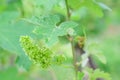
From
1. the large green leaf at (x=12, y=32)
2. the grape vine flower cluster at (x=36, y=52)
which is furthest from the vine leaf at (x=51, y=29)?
the large green leaf at (x=12, y=32)

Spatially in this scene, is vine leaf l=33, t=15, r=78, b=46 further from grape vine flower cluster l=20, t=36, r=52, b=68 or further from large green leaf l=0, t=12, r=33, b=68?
large green leaf l=0, t=12, r=33, b=68

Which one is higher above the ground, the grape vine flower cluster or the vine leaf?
the vine leaf

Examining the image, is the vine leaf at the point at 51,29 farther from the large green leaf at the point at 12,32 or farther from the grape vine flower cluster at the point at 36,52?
the large green leaf at the point at 12,32

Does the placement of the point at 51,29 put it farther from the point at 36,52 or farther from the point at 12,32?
the point at 12,32

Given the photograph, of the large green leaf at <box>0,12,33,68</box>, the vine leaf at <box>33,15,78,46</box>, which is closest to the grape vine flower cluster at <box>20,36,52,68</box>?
the vine leaf at <box>33,15,78,46</box>

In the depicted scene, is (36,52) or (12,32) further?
(12,32)

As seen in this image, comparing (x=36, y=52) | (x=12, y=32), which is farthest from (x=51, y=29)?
(x=12, y=32)
